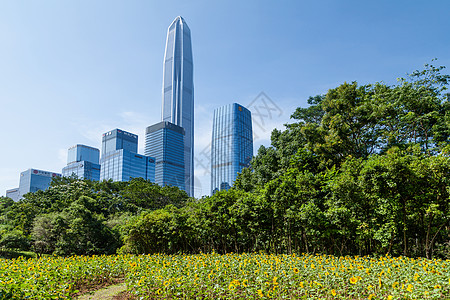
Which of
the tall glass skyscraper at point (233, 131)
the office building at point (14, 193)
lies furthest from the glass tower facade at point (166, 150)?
the office building at point (14, 193)

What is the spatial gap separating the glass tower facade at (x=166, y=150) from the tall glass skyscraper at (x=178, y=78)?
121 feet

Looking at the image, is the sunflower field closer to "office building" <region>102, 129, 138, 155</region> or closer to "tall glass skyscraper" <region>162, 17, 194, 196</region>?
"office building" <region>102, 129, 138, 155</region>

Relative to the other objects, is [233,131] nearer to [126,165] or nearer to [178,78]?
[126,165]

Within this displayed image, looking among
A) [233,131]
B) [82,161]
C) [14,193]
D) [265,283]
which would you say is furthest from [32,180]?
[265,283]

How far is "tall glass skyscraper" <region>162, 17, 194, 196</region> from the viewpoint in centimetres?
11362

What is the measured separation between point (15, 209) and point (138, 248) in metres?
10.6

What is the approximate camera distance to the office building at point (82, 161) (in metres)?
86.6

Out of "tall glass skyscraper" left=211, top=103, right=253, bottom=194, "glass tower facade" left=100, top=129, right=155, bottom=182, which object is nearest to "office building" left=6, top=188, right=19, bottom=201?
"glass tower facade" left=100, top=129, right=155, bottom=182

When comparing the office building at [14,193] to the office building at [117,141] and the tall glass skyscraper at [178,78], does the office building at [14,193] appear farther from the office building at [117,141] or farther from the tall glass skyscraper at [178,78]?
the tall glass skyscraper at [178,78]

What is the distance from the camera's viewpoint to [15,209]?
17891mm

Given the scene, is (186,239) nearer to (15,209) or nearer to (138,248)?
(138,248)

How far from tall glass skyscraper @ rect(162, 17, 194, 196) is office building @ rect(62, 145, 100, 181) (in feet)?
103

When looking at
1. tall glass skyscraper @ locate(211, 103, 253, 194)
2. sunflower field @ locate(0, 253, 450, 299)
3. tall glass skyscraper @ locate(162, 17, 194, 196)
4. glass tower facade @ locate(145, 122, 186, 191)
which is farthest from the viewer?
tall glass skyscraper @ locate(162, 17, 194, 196)

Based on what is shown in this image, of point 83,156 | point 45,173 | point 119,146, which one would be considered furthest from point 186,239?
point 83,156
